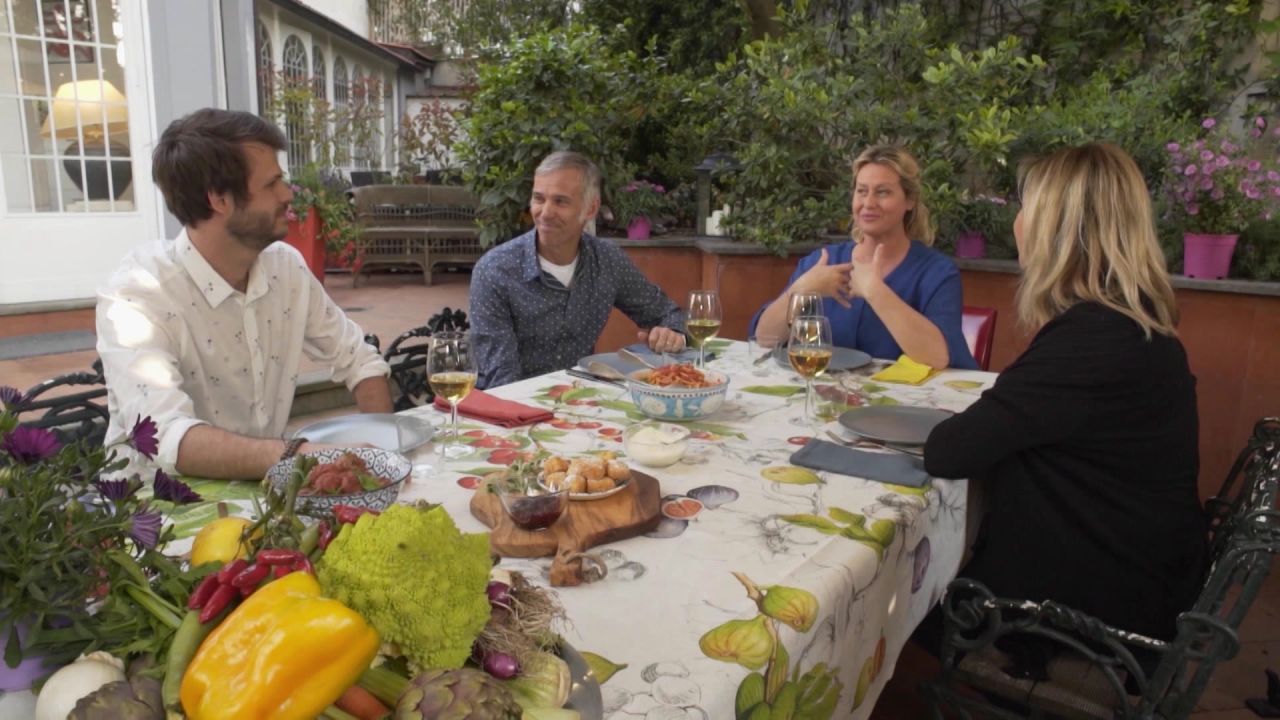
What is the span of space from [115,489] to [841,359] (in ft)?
6.93

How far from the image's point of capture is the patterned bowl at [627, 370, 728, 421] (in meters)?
1.83

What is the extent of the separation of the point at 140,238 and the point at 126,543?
19.1 ft

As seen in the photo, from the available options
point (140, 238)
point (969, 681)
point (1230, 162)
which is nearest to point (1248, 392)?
point (1230, 162)

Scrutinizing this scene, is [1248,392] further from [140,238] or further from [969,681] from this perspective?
[140,238]

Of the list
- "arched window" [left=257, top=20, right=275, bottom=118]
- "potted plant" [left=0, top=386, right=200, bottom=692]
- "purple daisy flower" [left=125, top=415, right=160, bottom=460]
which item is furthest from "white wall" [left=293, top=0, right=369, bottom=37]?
"potted plant" [left=0, top=386, right=200, bottom=692]

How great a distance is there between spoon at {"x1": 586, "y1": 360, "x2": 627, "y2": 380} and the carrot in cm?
157

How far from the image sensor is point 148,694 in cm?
59

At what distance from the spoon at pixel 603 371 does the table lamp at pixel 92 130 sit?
4872 mm

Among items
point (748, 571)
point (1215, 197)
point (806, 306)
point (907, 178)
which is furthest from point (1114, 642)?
point (1215, 197)

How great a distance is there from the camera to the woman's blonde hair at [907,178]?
9.59 ft

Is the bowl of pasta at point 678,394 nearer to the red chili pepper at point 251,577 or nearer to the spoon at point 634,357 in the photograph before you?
the spoon at point 634,357

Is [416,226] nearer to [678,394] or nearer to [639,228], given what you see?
[639,228]

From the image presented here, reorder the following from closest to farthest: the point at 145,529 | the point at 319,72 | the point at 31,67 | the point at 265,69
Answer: the point at 145,529, the point at 31,67, the point at 265,69, the point at 319,72

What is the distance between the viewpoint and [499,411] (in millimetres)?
1858
